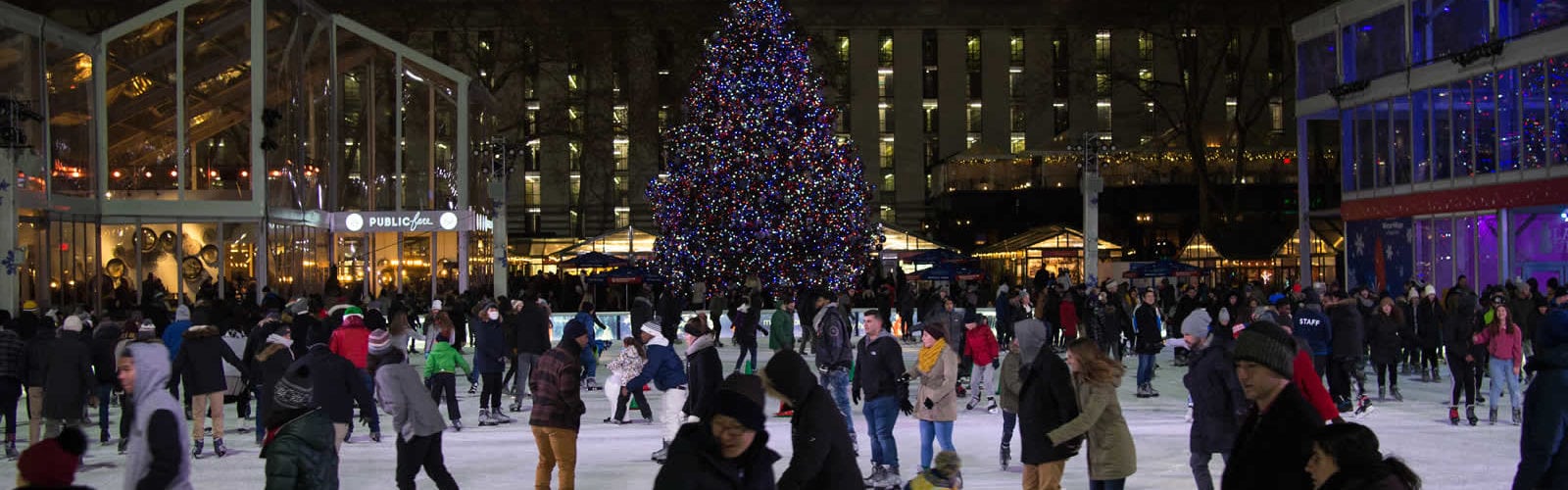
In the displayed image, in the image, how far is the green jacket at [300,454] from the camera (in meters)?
6.56

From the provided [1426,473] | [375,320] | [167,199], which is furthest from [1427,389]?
[167,199]

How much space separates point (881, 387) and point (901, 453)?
216 centimetres

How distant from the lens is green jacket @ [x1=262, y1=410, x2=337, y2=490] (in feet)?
21.5

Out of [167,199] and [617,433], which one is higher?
[167,199]

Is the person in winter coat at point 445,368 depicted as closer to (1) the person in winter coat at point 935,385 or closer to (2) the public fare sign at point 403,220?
(1) the person in winter coat at point 935,385

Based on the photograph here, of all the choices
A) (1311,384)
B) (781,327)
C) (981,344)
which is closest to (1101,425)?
(1311,384)

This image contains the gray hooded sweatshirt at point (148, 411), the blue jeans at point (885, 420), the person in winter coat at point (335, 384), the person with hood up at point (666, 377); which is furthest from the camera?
the person with hood up at point (666, 377)

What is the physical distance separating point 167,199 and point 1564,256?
24755mm

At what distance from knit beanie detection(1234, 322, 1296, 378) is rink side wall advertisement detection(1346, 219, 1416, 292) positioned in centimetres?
2698

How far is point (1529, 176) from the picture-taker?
26609mm

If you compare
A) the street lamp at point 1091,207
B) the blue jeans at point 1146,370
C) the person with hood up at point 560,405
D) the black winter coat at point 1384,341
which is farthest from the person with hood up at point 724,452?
the street lamp at point 1091,207

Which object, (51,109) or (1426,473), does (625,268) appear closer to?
(51,109)

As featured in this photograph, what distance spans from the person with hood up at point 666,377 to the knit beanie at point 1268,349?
7007 millimetres

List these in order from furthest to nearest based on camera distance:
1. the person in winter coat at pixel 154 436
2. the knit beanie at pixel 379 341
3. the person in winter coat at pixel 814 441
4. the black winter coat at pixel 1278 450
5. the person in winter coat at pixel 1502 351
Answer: the person in winter coat at pixel 1502 351 → the knit beanie at pixel 379 341 → the person in winter coat at pixel 154 436 → the person in winter coat at pixel 814 441 → the black winter coat at pixel 1278 450
